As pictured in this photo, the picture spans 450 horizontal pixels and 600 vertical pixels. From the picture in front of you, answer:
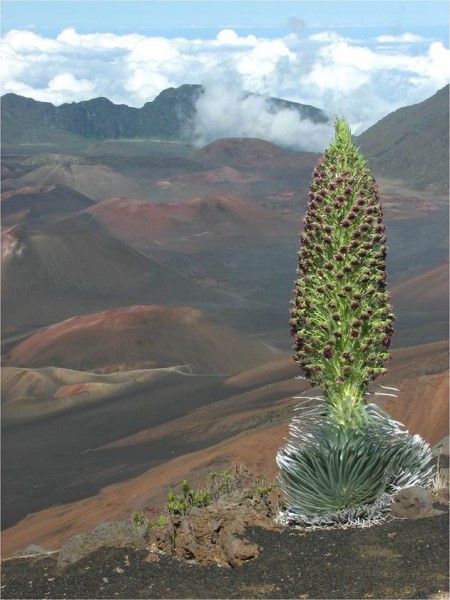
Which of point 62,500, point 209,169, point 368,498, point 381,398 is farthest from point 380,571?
point 209,169

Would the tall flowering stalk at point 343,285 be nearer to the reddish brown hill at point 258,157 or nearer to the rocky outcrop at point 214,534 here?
the rocky outcrop at point 214,534

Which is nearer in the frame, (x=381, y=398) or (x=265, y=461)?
(x=265, y=461)

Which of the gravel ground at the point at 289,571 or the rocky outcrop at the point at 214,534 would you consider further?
the rocky outcrop at the point at 214,534

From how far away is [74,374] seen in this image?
2227 inches

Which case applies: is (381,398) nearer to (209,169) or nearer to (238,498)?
(238,498)

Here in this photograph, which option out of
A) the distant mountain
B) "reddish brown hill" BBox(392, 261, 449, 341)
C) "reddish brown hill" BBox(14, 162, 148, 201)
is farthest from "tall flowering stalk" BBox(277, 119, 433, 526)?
the distant mountain

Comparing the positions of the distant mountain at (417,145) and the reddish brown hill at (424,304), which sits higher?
the distant mountain at (417,145)

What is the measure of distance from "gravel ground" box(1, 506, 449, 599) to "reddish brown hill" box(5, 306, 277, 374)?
5088cm

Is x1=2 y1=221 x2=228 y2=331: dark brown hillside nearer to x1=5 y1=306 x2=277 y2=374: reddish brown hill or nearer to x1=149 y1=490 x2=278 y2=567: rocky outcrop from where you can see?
x1=5 y1=306 x2=277 y2=374: reddish brown hill

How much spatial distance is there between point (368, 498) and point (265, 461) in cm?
1310

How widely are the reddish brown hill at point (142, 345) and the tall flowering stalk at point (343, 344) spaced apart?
5027 cm

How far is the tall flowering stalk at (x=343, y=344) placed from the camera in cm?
847

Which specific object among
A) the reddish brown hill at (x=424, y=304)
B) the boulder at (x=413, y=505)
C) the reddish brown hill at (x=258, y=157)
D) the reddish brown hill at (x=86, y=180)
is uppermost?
the reddish brown hill at (x=258, y=157)

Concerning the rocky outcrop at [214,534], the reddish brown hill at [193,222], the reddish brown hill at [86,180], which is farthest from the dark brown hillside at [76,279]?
the rocky outcrop at [214,534]
